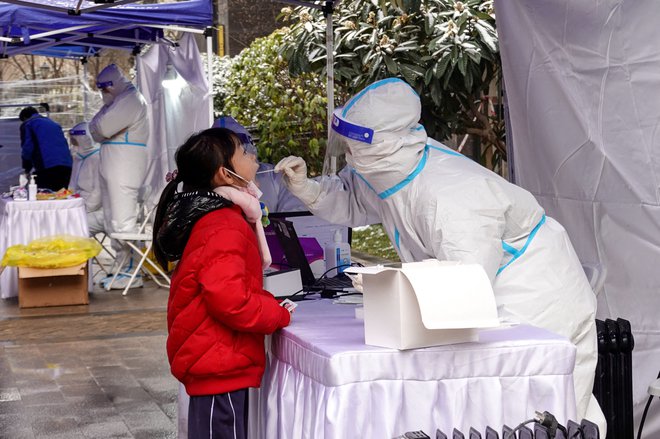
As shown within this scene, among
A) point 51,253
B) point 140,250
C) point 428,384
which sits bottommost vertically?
point 140,250

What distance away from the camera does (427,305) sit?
2412mm

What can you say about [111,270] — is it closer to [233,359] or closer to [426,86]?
[426,86]

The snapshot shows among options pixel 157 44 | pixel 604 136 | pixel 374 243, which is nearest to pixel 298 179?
pixel 604 136

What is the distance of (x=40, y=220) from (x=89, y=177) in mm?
1702

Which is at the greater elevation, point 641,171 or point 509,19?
point 509,19

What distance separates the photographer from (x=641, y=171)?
3895 millimetres

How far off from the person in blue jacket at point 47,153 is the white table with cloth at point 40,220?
61.8 inches

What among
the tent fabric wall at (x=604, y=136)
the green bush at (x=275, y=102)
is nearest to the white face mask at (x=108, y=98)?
the green bush at (x=275, y=102)

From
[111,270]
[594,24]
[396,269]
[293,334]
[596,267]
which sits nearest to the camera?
[396,269]

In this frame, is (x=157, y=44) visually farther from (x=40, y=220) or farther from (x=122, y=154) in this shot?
(x=40, y=220)

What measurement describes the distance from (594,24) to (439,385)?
204cm

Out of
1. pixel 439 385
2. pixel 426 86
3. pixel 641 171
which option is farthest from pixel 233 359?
pixel 426 86

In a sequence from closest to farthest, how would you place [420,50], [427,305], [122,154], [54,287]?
1. [427,305]
2. [420,50]
3. [54,287]
4. [122,154]

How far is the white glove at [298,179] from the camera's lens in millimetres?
3531
